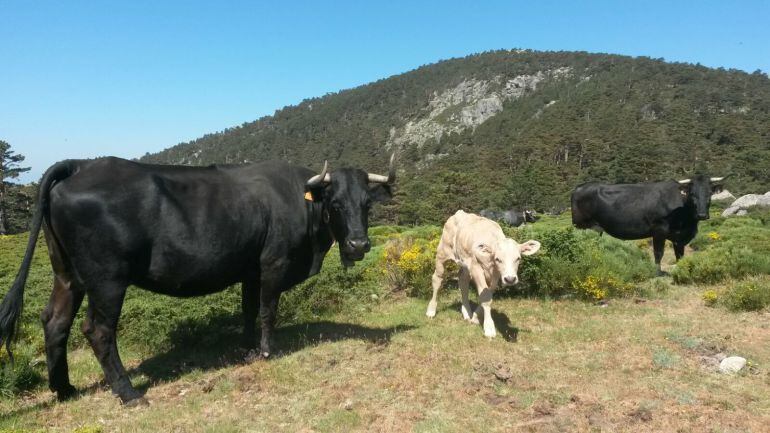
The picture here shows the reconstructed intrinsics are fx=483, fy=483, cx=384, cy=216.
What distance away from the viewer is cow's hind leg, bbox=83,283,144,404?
5172 millimetres

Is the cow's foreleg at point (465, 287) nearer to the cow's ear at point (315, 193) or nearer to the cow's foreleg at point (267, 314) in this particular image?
the cow's ear at point (315, 193)

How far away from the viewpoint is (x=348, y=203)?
6398 mm

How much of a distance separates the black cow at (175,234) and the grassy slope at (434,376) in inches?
24.1

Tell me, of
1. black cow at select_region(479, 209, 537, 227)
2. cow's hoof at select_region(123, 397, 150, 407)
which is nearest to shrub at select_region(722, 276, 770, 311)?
cow's hoof at select_region(123, 397, 150, 407)

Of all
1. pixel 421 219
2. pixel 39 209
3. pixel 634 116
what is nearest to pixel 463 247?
pixel 39 209

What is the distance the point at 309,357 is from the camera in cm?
659

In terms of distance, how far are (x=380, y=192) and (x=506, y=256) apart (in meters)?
1.99

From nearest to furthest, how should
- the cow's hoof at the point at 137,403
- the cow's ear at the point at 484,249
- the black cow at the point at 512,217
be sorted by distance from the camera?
the cow's hoof at the point at 137,403 < the cow's ear at the point at 484,249 < the black cow at the point at 512,217

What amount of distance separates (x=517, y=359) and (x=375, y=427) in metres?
2.51

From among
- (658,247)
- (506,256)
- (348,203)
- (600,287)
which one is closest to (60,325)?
(348,203)

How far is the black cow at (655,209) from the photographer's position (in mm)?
12469

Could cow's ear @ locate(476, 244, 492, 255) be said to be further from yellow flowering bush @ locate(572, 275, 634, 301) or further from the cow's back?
the cow's back

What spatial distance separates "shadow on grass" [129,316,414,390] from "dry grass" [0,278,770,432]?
1.7 inches

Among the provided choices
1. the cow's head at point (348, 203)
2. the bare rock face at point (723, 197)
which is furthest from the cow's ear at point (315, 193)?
the bare rock face at point (723, 197)
